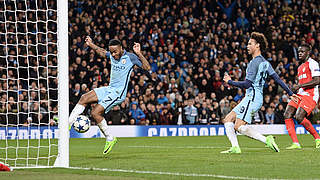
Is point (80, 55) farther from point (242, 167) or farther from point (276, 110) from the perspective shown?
point (242, 167)

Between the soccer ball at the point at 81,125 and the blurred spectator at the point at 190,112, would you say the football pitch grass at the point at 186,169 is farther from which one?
the blurred spectator at the point at 190,112

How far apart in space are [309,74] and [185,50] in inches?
492

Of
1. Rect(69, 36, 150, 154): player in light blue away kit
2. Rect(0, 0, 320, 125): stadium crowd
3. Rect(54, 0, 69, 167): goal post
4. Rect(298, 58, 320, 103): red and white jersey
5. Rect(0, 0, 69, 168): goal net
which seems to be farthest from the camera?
Rect(0, 0, 320, 125): stadium crowd

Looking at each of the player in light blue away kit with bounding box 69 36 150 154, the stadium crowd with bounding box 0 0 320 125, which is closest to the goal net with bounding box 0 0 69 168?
the player in light blue away kit with bounding box 69 36 150 154

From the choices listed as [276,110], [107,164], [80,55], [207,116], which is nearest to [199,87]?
[207,116]

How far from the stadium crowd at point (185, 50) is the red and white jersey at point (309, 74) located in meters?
9.49

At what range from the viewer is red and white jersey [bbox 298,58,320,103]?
42.5 ft

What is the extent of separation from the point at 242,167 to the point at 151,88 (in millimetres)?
14419

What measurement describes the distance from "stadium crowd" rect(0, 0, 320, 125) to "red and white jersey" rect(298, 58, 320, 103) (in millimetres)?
9492

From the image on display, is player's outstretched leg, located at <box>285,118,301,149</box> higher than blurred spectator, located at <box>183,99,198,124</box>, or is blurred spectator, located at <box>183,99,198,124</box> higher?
blurred spectator, located at <box>183,99,198,124</box>

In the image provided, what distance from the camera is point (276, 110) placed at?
24.2 meters

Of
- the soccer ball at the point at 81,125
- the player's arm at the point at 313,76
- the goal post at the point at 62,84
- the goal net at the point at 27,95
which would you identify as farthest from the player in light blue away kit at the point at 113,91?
the player's arm at the point at 313,76

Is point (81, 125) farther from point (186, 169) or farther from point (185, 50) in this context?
point (185, 50)

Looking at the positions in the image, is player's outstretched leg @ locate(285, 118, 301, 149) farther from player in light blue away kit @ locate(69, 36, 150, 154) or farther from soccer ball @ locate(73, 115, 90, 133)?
soccer ball @ locate(73, 115, 90, 133)
